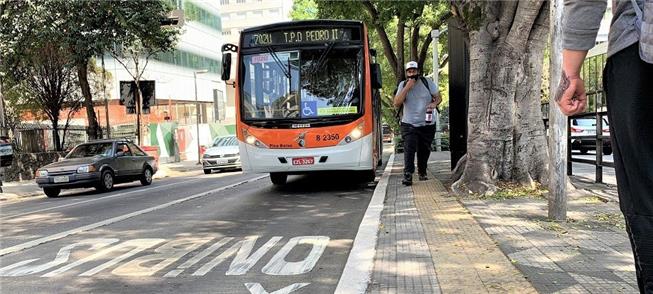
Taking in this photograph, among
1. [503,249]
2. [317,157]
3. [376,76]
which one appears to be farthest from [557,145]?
[376,76]

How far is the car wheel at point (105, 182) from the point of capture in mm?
13953

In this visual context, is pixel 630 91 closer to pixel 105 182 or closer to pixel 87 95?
pixel 105 182

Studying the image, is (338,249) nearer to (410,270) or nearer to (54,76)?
(410,270)

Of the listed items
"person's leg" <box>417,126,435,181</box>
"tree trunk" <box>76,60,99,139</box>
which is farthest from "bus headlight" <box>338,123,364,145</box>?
"tree trunk" <box>76,60,99,139</box>

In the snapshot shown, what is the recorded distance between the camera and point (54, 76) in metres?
22.1

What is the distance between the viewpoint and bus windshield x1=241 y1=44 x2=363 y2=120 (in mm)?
10102

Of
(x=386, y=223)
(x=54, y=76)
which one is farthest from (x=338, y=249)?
(x=54, y=76)

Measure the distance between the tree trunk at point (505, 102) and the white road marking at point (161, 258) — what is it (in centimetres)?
382

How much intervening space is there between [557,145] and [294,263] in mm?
2880

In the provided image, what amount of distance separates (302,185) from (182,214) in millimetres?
4104

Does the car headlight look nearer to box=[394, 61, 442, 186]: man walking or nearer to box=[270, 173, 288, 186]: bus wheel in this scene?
box=[270, 173, 288, 186]: bus wheel

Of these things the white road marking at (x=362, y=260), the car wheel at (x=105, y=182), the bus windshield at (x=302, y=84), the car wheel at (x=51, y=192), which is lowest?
the car wheel at (x=51, y=192)

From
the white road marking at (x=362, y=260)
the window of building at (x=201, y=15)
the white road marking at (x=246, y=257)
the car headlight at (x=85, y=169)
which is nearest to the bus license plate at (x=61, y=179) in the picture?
the car headlight at (x=85, y=169)

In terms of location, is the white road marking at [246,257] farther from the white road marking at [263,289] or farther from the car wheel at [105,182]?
the car wheel at [105,182]
